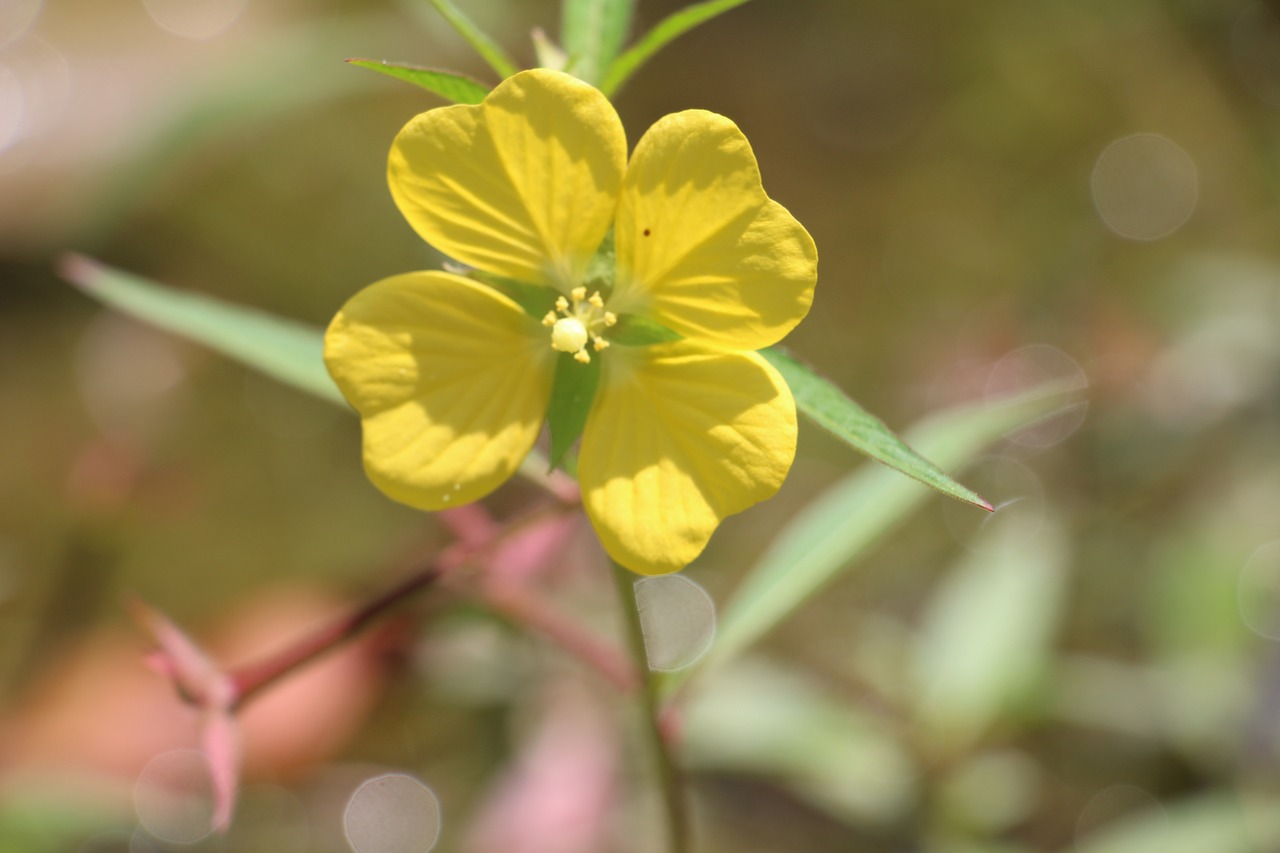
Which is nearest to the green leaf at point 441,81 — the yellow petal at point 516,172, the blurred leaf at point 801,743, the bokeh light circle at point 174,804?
the yellow petal at point 516,172

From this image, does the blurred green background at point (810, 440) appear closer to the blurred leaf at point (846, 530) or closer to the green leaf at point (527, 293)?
the blurred leaf at point (846, 530)

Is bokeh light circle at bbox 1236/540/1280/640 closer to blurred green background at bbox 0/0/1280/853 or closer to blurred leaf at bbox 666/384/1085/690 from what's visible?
blurred green background at bbox 0/0/1280/853

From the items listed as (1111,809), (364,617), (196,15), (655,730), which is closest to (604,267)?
(364,617)

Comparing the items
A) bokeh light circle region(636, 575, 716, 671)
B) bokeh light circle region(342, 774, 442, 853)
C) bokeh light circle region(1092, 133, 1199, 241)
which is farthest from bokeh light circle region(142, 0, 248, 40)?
bokeh light circle region(1092, 133, 1199, 241)

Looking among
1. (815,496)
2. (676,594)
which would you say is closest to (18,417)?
(676,594)

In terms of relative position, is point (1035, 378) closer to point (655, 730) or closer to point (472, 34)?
point (655, 730)
